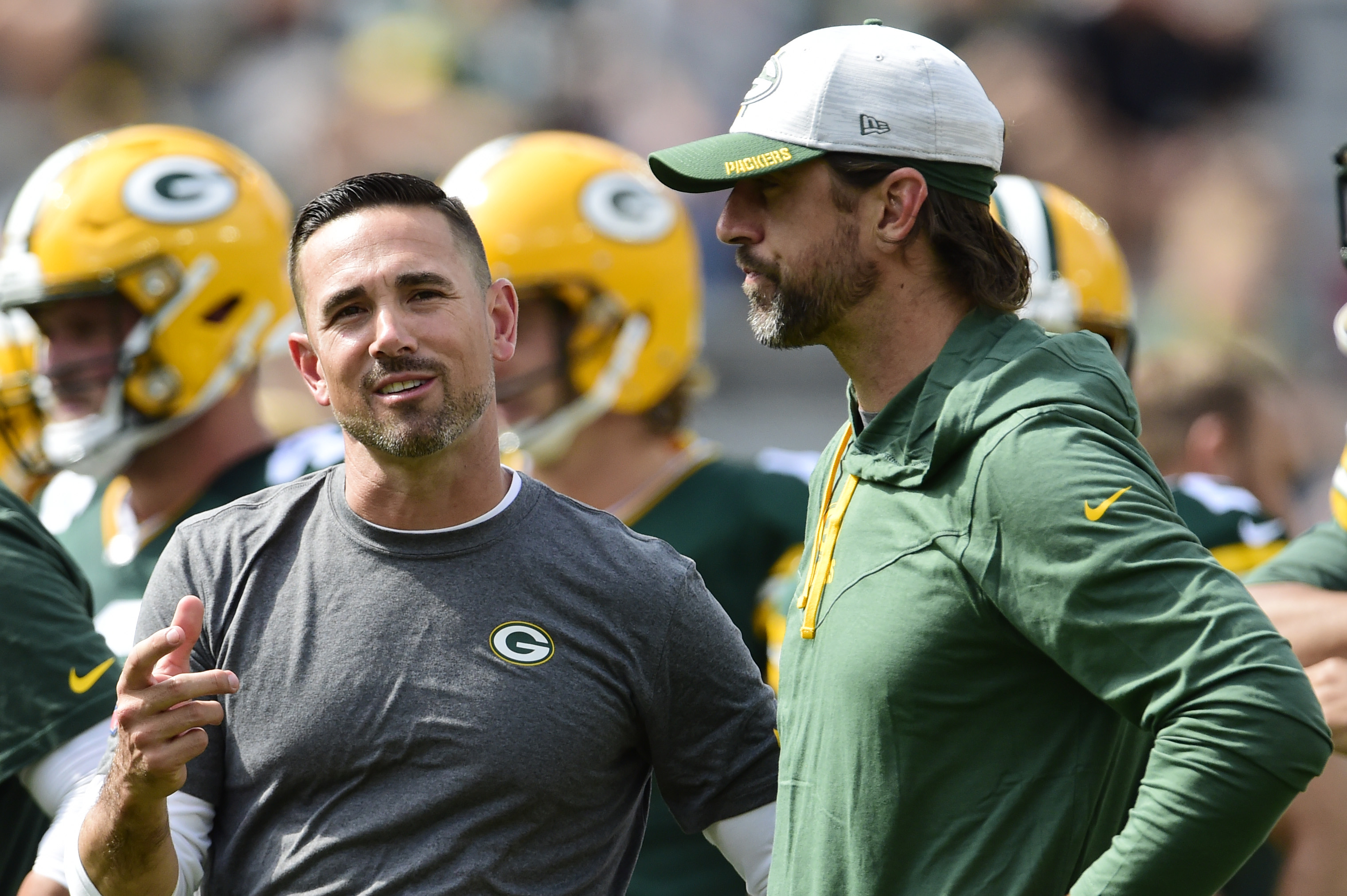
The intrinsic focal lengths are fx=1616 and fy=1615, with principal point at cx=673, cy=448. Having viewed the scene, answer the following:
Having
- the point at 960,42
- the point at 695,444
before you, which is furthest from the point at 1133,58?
the point at 695,444

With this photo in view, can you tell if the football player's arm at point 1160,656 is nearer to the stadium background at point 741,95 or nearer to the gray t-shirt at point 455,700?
the gray t-shirt at point 455,700

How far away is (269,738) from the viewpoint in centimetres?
212

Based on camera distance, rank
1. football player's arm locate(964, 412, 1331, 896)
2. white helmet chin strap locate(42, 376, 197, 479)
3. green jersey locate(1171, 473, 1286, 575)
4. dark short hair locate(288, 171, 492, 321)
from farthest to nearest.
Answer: white helmet chin strap locate(42, 376, 197, 479) < green jersey locate(1171, 473, 1286, 575) < dark short hair locate(288, 171, 492, 321) < football player's arm locate(964, 412, 1331, 896)

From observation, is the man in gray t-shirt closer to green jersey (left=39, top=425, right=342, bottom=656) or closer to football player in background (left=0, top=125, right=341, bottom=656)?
green jersey (left=39, top=425, right=342, bottom=656)

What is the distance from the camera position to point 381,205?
233 centimetres

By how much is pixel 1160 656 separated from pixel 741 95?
7335 mm

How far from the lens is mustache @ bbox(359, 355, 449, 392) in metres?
2.21

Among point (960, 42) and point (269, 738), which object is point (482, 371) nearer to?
point (269, 738)

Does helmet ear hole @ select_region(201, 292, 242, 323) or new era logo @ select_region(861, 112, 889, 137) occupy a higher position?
new era logo @ select_region(861, 112, 889, 137)

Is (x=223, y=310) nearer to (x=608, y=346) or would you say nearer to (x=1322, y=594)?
(x=608, y=346)

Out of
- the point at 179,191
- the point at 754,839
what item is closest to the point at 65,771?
the point at 754,839

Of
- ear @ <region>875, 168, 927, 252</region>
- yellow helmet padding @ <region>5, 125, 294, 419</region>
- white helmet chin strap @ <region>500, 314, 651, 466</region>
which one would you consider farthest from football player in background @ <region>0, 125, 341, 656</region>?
ear @ <region>875, 168, 927, 252</region>

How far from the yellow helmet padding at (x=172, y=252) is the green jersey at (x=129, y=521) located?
26 cm

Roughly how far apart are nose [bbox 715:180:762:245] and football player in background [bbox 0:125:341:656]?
2356 mm
